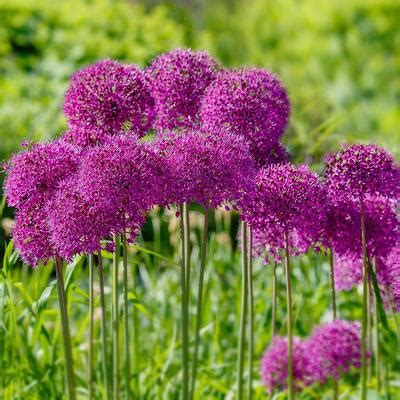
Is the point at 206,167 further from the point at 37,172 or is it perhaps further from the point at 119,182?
the point at 37,172

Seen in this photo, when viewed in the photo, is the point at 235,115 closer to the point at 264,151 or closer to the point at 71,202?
the point at 264,151

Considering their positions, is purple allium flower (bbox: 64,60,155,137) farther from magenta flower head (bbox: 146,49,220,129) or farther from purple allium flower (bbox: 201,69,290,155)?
purple allium flower (bbox: 201,69,290,155)

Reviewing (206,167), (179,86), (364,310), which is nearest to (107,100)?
(179,86)

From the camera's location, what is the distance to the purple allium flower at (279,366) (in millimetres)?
3150

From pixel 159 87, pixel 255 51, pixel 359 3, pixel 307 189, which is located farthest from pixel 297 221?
pixel 255 51

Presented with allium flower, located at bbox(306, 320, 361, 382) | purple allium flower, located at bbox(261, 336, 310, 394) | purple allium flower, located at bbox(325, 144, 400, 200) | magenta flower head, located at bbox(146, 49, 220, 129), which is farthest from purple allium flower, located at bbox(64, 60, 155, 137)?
purple allium flower, located at bbox(261, 336, 310, 394)

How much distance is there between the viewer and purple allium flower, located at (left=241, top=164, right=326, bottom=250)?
2.22 metres

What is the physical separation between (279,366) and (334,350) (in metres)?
0.31

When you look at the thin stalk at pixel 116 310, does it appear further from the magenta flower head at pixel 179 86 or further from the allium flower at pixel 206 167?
the magenta flower head at pixel 179 86

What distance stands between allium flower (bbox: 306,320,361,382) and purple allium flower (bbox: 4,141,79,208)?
1.15 meters

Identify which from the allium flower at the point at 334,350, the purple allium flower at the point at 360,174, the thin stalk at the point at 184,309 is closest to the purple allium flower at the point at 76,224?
the thin stalk at the point at 184,309

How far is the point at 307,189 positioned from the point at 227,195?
22 centimetres

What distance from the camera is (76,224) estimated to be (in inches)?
81.3

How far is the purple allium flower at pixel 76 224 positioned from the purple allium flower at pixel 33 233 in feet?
0.34
